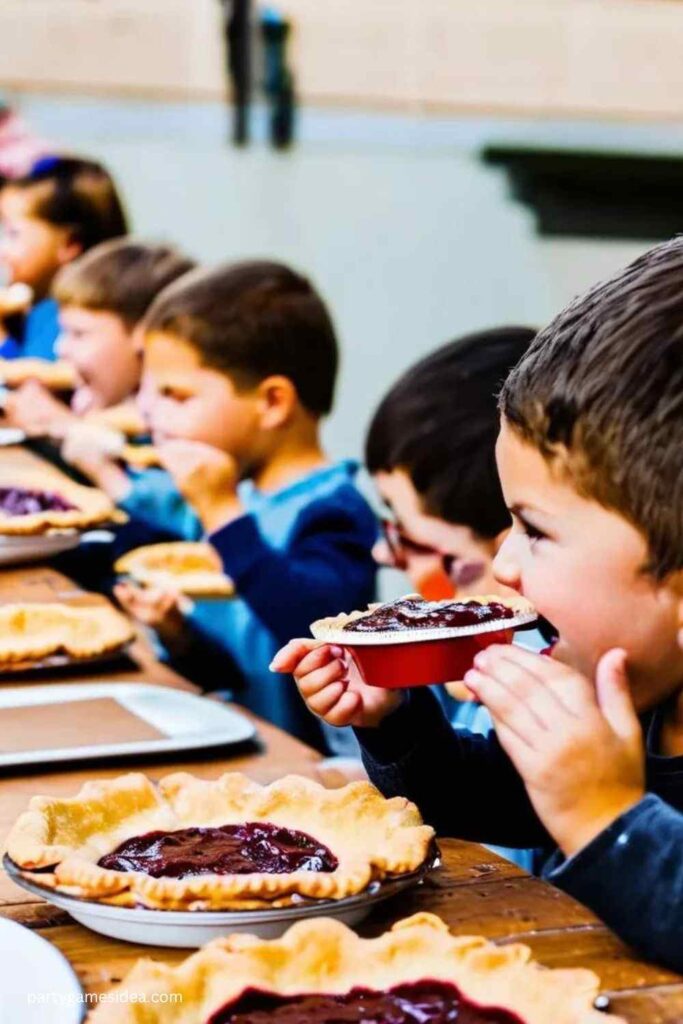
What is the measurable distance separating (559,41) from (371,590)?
545cm

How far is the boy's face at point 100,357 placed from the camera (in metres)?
4.59

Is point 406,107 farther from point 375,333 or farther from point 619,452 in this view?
point 619,452

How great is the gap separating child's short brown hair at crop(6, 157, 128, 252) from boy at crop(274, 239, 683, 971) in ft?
14.6

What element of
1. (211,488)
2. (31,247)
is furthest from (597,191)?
(211,488)

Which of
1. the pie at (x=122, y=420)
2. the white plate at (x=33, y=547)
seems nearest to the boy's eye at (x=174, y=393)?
the white plate at (x=33, y=547)

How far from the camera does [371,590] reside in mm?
2932

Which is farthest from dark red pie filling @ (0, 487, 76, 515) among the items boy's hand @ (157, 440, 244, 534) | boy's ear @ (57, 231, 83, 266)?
boy's ear @ (57, 231, 83, 266)

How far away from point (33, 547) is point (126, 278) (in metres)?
1.88

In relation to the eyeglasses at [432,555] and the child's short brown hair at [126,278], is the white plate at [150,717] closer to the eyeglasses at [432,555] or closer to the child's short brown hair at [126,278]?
the eyeglasses at [432,555]

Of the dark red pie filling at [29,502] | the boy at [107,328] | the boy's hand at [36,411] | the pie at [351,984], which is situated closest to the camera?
the pie at [351,984]

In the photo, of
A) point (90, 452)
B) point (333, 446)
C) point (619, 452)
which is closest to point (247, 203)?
point (333, 446)

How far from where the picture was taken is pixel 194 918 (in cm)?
120

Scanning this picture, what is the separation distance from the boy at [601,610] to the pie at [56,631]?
74 centimetres

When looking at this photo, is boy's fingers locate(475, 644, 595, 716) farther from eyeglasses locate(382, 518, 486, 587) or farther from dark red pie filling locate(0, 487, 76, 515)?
dark red pie filling locate(0, 487, 76, 515)
